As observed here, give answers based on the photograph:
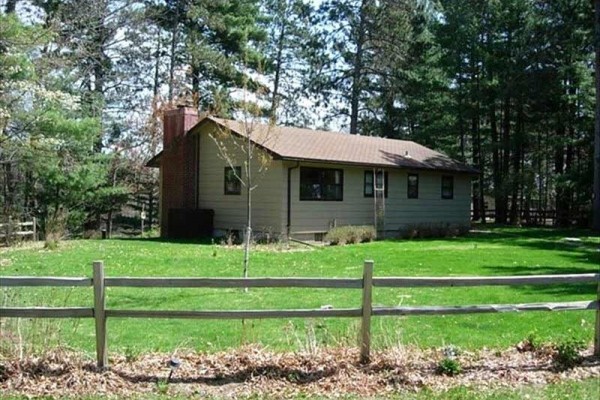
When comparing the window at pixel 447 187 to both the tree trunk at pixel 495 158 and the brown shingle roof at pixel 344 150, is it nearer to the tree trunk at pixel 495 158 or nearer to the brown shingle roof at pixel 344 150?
the brown shingle roof at pixel 344 150

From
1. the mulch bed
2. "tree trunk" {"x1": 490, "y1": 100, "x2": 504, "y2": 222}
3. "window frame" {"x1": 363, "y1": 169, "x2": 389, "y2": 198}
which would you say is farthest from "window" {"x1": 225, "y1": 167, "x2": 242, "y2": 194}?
"tree trunk" {"x1": 490, "y1": 100, "x2": 504, "y2": 222}

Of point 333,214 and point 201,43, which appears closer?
point 333,214

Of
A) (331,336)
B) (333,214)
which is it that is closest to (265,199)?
(333,214)

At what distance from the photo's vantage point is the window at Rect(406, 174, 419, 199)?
81.1 feet

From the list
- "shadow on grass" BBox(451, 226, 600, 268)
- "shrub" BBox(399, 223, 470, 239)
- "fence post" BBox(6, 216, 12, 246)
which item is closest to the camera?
"shadow on grass" BBox(451, 226, 600, 268)

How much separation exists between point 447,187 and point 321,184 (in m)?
7.86

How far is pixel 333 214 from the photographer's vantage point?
21.7 meters

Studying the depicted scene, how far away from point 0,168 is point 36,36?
8.68m

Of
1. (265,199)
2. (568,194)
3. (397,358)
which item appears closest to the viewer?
(397,358)

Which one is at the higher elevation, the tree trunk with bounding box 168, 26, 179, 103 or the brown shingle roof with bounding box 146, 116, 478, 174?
the tree trunk with bounding box 168, 26, 179, 103

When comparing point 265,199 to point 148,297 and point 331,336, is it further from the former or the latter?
point 331,336

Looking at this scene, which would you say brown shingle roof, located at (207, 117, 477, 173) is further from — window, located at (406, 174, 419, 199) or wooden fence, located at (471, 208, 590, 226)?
wooden fence, located at (471, 208, 590, 226)

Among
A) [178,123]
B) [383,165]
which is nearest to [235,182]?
[178,123]

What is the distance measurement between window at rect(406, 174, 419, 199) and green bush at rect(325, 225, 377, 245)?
159 inches
